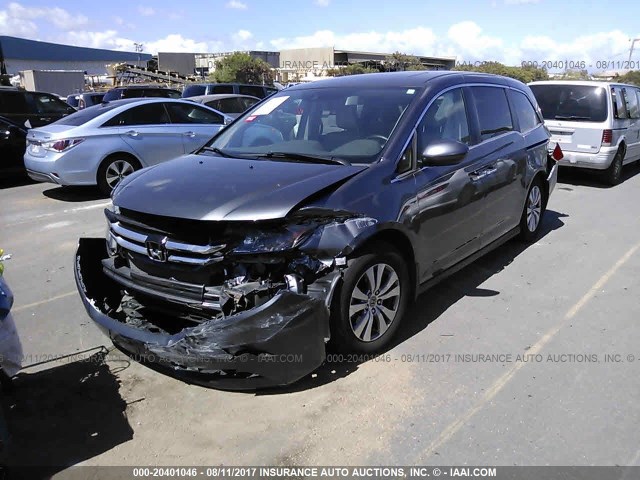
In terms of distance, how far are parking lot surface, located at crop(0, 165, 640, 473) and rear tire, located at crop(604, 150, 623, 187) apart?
5.54 meters

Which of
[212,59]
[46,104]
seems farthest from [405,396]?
[212,59]

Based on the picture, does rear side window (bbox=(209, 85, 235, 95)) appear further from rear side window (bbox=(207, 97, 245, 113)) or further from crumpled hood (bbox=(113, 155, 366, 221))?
crumpled hood (bbox=(113, 155, 366, 221))

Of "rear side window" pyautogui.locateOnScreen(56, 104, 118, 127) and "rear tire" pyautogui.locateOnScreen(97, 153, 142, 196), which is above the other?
"rear side window" pyautogui.locateOnScreen(56, 104, 118, 127)

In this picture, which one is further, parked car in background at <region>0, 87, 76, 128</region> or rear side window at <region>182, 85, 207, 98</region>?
rear side window at <region>182, 85, 207, 98</region>

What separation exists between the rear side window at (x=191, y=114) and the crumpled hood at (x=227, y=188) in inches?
238

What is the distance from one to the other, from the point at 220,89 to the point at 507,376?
15974 mm

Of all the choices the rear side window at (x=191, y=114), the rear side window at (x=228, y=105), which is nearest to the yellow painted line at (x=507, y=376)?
the rear side window at (x=191, y=114)

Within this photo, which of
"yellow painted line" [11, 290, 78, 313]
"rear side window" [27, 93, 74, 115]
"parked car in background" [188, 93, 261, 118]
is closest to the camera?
"yellow painted line" [11, 290, 78, 313]

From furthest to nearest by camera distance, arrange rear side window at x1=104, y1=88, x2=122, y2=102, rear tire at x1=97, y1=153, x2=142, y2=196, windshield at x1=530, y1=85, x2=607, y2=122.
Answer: rear side window at x1=104, y1=88, x2=122, y2=102 < windshield at x1=530, y1=85, x2=607, y2=122 < rear tire at x1=97, y1=153, x2=142, y2=196

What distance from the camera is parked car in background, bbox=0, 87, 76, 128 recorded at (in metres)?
11.2

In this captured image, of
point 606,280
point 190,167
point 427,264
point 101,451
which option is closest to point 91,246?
point 190,167

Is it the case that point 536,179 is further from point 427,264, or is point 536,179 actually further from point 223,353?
point 223,353

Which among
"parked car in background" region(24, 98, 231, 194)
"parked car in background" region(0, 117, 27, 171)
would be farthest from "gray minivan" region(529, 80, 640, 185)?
"parked car in background" region(0, 117, 27, 171)

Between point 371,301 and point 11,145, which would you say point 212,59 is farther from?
point 371,301
